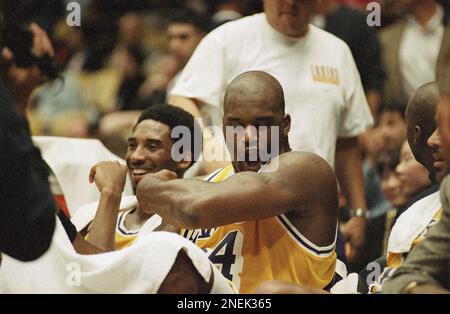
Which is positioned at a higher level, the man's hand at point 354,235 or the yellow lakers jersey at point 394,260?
the yellow lakers jersey at point 394,260

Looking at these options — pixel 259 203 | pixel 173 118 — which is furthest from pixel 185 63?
pixel 259 203

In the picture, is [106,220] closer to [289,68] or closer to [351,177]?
[289,68]

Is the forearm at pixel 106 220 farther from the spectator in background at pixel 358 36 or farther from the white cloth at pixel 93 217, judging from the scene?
the spectator in background at pixel 358 36

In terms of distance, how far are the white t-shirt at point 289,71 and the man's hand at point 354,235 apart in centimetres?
39

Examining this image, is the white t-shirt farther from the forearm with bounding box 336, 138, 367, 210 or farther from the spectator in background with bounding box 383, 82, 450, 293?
the spectator in background with bounding box 383, 82, 450, 293

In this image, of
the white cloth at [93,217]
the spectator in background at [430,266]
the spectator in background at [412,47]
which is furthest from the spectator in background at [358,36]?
the spectator in background at [430,266]

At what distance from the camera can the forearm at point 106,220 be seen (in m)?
4.12

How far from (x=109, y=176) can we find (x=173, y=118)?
22.6 inches

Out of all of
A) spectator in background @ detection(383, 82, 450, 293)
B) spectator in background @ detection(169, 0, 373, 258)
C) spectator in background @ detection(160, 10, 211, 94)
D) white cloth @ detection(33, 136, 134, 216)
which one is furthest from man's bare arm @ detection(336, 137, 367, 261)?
spectator in background @ detection(383, 82, 450, 293)

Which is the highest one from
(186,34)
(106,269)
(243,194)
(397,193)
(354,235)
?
(243,194)

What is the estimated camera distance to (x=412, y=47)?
6.65 metres

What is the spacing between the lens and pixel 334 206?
150 inches
